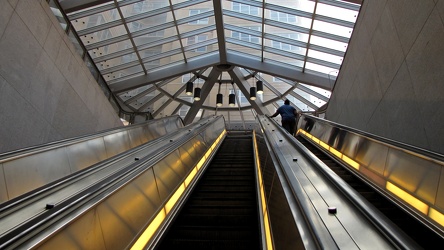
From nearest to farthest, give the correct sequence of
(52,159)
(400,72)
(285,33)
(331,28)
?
(52,159), (400,72), (331,28), (285,33)

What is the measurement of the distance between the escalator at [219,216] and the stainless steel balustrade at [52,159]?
205 centimetres

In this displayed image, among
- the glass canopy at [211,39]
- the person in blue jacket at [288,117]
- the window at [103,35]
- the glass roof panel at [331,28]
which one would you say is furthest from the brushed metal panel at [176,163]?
the glass roof panel at [331,28]

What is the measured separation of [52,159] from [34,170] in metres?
0.48

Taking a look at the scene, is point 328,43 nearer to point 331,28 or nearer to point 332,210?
point 331,28

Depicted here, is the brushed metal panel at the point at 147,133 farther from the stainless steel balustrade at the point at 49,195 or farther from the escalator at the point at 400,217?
the escalator at the point at 400,217

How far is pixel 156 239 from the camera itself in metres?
3.36

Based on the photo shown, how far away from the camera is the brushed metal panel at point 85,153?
5598 mm

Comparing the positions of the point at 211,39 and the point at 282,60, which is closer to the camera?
the point at 211,39

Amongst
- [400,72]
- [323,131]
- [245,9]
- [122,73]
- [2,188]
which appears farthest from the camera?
[122,73]

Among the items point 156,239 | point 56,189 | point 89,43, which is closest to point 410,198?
A: point 156,239

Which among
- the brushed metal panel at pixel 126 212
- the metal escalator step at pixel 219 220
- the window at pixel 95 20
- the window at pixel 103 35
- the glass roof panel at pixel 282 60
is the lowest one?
the metal escalator step at pixel 219 220

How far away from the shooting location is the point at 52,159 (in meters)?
5.02

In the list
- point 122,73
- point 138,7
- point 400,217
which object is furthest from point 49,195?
point 122,73

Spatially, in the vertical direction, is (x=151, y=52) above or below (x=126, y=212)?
above
